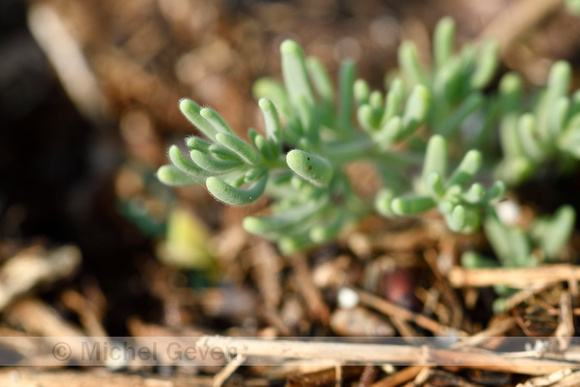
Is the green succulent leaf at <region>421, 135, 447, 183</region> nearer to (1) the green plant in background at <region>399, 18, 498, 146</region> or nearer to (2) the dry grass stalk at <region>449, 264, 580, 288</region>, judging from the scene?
(1) the green plant in background at <region>399, 18, 498, 146</region>

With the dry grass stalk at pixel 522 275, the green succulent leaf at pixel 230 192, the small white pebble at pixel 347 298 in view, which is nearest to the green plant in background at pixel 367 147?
the green succulent leaf at pixel 230 192

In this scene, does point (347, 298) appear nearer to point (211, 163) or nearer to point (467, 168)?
point (467, 168)

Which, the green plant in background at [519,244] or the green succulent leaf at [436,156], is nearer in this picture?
the green succulent leaf at [436,156]

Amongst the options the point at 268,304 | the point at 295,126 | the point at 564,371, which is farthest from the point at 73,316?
the point at 564,371

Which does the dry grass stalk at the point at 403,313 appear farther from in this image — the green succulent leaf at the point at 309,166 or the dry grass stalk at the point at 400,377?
the green succulent leaf at the point at 309,166

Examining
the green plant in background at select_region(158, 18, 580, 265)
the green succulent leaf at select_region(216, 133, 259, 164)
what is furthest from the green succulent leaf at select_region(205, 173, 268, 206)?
the green succulent leaf at select_region(216, 133, 259, 164)

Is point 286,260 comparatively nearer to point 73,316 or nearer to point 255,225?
point 255,225

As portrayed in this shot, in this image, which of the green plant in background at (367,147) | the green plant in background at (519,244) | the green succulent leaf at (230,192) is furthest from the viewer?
the green plant in background at (519,244)
